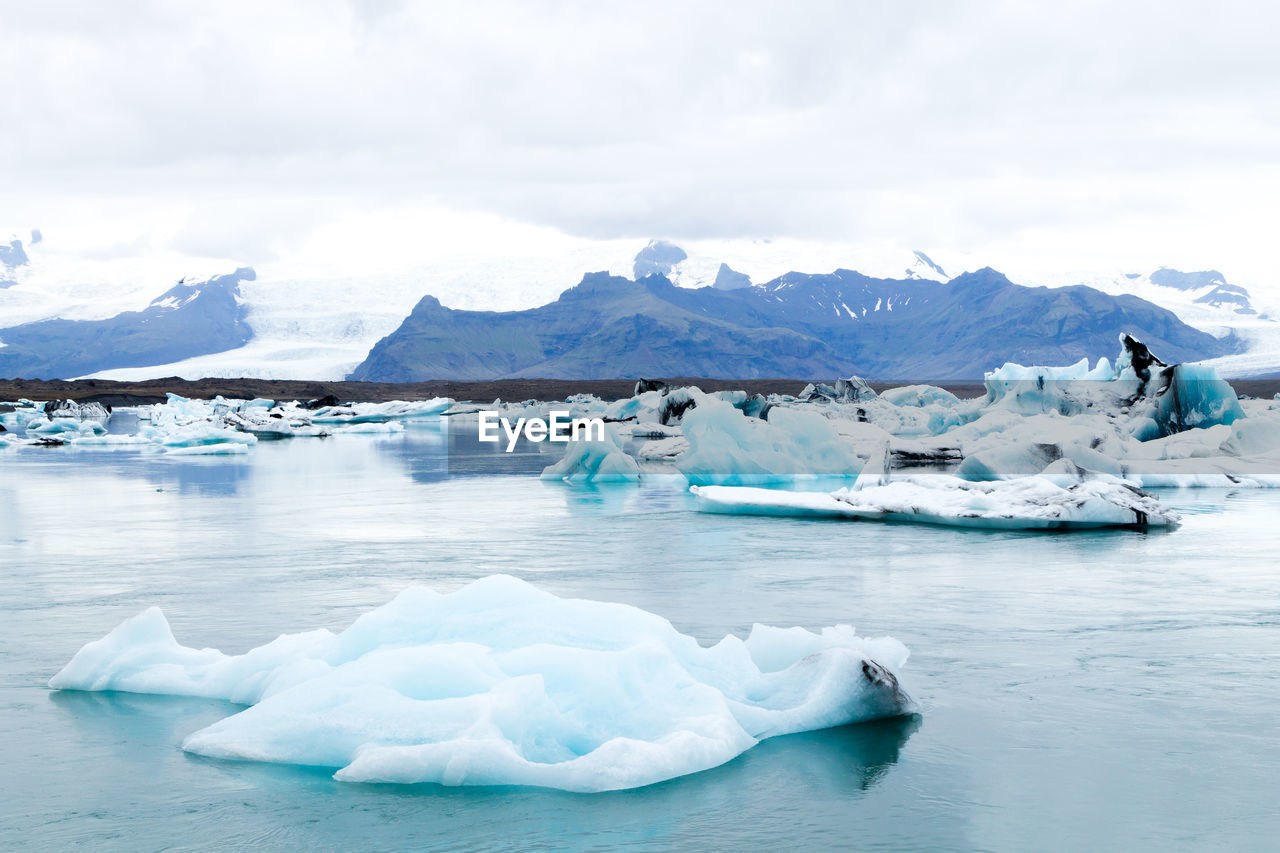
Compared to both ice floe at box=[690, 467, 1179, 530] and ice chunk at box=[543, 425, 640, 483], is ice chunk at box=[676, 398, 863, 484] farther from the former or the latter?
ice floe at box=[690, 467, 1179, 530]

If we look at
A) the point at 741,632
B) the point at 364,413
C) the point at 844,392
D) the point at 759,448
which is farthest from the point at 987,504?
the point at 364,413

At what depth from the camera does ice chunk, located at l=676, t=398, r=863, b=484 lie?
55.5ft

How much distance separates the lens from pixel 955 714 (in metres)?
5.35

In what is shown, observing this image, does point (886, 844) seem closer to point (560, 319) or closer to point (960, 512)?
point (960, 512)

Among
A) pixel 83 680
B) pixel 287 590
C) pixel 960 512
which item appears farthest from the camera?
pixel 960 512

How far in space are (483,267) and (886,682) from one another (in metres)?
170

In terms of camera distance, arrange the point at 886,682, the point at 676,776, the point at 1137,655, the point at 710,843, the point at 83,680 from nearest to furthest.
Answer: the point at 710,843, the point at 676,776, the point at 886,682, the point at 83,680, the point at 1137,655

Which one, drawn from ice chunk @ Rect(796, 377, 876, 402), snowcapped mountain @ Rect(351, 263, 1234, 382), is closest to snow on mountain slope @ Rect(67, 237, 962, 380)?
snowcapped mountain @ Rect(351, 263, 1234, 382)

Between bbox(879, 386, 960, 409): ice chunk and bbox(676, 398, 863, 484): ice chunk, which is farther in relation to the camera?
bbox(879, 386, 960, 409): ice chunk

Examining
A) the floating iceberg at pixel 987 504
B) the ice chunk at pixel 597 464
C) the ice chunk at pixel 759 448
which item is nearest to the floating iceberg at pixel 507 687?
the floating iceberg at pixel 987 504

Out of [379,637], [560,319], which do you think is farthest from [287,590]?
[560,319]

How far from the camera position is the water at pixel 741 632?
412 centimetres

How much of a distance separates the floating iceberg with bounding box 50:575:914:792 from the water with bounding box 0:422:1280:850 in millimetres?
110

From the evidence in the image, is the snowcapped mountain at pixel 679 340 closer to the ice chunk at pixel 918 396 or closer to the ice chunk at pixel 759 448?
the ice chunk at pixel 918 396
